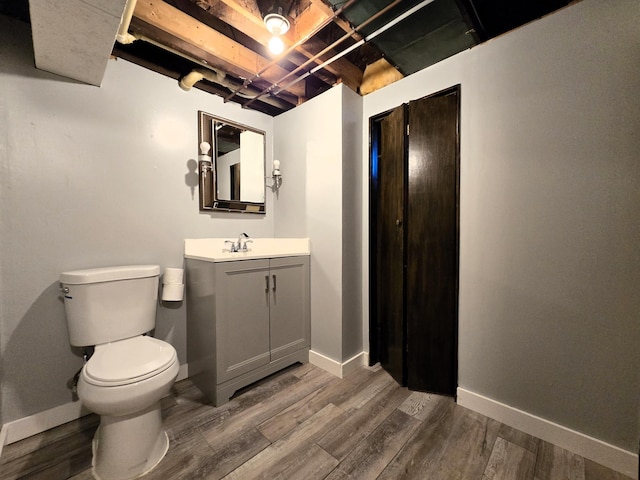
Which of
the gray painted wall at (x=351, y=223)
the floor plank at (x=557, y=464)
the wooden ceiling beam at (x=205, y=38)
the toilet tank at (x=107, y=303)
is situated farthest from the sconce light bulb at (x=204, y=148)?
the floor plank at (x=557, y=464)

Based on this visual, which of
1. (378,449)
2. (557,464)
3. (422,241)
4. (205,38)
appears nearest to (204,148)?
(205,38)

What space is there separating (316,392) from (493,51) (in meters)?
2.38

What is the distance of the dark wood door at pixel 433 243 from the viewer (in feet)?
5.15

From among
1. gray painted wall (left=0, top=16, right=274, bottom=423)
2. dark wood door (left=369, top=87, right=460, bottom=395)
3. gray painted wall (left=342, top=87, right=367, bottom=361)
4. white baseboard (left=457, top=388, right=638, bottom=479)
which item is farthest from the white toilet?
white baseboard (left=457, top=388, right=638, bottom=479)

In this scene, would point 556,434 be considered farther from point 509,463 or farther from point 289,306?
point 289,306

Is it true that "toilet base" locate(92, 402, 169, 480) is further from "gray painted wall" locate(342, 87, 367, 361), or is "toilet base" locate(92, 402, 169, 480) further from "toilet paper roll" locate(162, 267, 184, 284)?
"gray painted wall" locate(342, 87, 367, 361)

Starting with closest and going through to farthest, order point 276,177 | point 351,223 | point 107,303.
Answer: point 107,303, point 351,223, point 276,177

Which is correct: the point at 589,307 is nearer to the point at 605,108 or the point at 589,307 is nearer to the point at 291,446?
the point at 605,108

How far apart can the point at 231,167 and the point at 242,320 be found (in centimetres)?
125

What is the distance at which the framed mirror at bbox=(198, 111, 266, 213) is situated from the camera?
195 centimetres

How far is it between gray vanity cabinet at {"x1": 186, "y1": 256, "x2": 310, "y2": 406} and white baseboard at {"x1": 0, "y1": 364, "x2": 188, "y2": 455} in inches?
24.5

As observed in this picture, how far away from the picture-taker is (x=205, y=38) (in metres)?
1.57

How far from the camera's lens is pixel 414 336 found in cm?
171

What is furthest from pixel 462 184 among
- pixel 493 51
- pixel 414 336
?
pixel 414 336
